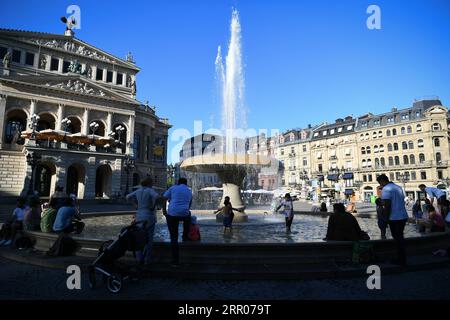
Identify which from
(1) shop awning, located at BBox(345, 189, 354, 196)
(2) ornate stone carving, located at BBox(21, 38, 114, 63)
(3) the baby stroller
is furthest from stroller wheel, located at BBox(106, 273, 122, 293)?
(1) shop awning, located at BBox(345, 189, 354, 196)

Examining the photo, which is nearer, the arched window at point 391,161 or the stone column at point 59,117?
the stone column at point 59,117

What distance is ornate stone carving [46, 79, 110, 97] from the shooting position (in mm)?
39294

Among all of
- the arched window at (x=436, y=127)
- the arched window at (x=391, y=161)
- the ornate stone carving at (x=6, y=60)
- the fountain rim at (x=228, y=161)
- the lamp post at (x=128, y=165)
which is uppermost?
the ornate stone carving at (x=6, y=60)

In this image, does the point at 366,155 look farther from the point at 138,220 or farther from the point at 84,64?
the point at 138,220

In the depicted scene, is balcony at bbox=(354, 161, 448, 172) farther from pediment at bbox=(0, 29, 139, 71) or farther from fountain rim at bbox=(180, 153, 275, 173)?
fountain rim at bbox=(180, 153, 275, 173)

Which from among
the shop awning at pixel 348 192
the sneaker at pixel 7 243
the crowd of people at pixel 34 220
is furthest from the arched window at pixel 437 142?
the sneaker at pixel 7 243

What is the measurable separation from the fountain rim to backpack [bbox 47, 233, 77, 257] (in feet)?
21.0

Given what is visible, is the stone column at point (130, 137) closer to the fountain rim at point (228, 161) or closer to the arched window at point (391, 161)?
the fountain rim at point (228, 161)

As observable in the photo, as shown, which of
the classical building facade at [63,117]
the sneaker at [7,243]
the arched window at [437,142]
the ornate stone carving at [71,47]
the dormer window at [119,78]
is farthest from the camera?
the arched window at [437,142]

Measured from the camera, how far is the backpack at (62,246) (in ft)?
21.8

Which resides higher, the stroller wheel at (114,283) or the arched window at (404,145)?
the arched window at (404,145)

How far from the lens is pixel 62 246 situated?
6652mm

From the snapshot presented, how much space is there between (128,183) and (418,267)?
4262 cm
